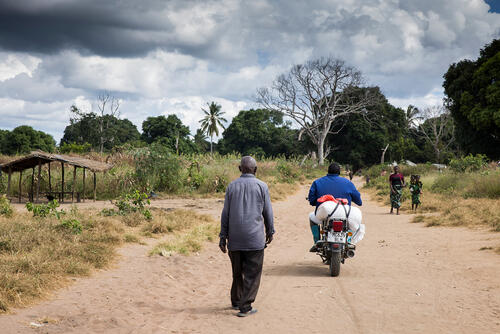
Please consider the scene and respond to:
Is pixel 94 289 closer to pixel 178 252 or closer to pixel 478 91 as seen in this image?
pixel 178 252

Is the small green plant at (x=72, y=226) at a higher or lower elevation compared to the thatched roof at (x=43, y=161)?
lower

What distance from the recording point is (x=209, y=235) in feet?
38.0

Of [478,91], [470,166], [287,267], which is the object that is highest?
[478,91]

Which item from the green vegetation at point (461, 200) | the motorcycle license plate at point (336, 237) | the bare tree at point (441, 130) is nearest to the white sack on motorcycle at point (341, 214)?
the motorcycle license plate at point (336, 237)

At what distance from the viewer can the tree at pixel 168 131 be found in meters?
80.6

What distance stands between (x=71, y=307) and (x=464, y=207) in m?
13.9

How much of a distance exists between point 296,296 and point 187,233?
19.5 ft

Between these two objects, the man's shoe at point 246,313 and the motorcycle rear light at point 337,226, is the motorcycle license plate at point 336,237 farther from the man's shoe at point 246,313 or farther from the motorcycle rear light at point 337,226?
the man's shoe at point 246,313

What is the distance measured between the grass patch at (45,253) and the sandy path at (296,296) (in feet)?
0.84

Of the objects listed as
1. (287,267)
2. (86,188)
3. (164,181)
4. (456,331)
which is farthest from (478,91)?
(456,331)

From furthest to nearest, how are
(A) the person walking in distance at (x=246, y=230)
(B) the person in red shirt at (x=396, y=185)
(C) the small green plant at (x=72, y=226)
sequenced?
(B) the person in red shirt at (x=396, y=185) < (C) the small green plant at (x=72, y=226) < (A) the person walking in distance at (x=246, y=230)

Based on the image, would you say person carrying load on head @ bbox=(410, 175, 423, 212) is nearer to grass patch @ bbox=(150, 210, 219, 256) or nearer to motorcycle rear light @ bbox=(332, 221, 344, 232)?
grass patch @ bbox=(150, 210, 219, 256)

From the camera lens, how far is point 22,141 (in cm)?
7775

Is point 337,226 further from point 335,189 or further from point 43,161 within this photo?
point 43,161
